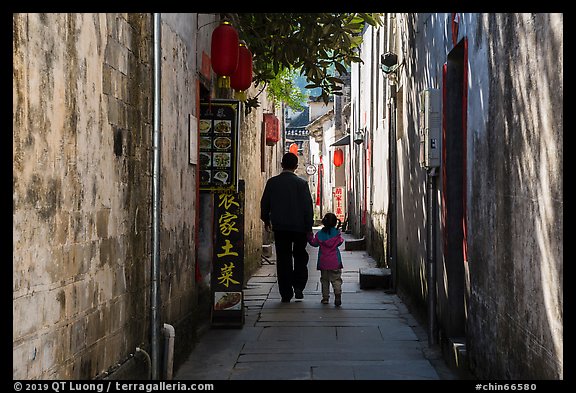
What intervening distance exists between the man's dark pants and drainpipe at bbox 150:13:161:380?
15.1ft

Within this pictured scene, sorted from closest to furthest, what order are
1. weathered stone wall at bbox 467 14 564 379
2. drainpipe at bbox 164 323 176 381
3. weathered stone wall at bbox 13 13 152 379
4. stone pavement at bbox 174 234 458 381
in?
weathered stone wall at bbox 13 13 152 379 → weathered stone wall at bbox 467 14 564 379 → drainpipe at bbox 164 323 176 381 → stone pavement at bbox 174 234 458 381

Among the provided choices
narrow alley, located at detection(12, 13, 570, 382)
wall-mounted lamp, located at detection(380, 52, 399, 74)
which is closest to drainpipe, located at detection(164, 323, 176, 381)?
narrow alley, located at detection(12, 13, 570, 382)

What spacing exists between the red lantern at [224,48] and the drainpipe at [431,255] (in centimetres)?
231

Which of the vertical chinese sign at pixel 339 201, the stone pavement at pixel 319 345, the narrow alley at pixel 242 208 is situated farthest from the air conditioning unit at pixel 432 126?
the vertical chinese sign at pixel 339 201

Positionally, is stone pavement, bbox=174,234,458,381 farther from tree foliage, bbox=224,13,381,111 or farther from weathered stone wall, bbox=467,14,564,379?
tree foliage, bbox=224,13,381,111

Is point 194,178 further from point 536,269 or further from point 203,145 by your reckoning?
point 536,269

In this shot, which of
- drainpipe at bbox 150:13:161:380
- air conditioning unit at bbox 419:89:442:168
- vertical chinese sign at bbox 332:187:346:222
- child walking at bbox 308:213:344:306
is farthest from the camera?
vertical chinese sign at bbox 332:187:346:222

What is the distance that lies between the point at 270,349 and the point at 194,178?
1883 millimetres

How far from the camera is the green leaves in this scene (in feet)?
30.6

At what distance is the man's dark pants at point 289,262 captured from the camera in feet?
34.7

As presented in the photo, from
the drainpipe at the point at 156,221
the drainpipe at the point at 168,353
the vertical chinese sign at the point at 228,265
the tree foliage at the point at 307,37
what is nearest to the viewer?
the drainpipe at the point at 156,221

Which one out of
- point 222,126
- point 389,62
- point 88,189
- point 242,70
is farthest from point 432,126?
point 389,62

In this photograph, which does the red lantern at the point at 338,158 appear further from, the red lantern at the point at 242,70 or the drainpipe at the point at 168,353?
the drainpipe at the point at 168,353

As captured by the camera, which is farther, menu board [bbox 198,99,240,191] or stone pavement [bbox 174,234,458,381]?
menu board [bbox 198,99,240,191]
